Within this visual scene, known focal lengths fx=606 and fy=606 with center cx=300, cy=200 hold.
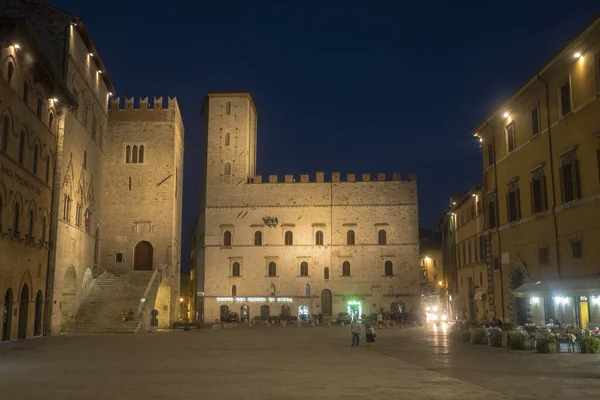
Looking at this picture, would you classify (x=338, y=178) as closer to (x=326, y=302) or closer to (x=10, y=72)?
(x=326, y=302)

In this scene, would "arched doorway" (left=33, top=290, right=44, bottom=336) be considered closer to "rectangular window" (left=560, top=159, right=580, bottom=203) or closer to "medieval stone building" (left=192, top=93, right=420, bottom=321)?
"rectangular window" (left=560, top=159, right=580, bottom=203)

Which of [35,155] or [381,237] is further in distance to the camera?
[381,237]

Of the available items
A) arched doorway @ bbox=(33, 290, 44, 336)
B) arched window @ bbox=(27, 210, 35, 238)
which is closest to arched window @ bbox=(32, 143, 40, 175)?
arched window @ bbox=(27, 210, 35, 238)

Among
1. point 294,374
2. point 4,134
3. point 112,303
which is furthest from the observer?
point 112,303

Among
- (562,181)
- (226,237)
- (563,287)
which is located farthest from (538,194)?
(226,237)

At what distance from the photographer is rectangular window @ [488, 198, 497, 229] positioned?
3221cm

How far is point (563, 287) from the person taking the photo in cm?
2153

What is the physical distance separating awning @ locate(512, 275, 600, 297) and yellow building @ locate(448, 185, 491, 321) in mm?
13920

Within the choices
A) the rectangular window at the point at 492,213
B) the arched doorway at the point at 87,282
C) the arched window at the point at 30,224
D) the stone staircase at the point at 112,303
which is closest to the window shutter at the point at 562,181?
the rectangular window at the point at 492,213

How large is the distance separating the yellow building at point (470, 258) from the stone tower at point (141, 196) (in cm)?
2259

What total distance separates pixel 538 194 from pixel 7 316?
2325cm

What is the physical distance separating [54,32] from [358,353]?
24.9m

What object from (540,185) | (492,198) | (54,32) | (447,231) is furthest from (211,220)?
(540,185)

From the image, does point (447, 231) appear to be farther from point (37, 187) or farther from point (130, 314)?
point (37, 187)
